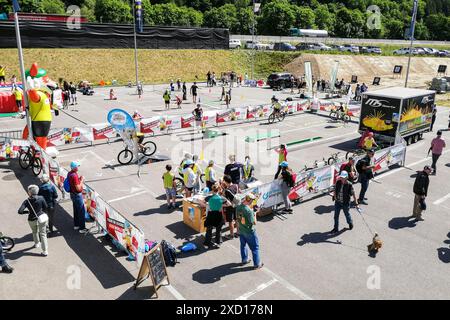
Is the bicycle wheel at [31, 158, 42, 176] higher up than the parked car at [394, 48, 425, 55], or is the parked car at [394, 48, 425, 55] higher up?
the parked car at [394, 48, 425, 55]

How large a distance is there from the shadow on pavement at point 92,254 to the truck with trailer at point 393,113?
15.1 metres

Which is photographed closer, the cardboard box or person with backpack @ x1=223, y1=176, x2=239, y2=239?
person with backpack @ x1=223, y1=176, x2=239, y2=239

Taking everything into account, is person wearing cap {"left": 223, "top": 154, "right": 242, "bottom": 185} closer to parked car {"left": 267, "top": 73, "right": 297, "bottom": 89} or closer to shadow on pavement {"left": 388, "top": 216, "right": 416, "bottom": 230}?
shadow on pavement {"left": 388, "top": 216, "right": 416, "bottom": 230}

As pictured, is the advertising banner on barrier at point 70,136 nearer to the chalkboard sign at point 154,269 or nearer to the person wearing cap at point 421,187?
the chalkboard sign at point 154,269

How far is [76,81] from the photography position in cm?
4197

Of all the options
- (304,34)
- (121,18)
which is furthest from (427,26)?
(121,18)

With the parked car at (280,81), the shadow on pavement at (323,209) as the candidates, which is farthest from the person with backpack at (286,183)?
the parked car at (280,81)

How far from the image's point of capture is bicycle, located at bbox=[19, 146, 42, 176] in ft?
50.1

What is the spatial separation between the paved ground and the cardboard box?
23 cm

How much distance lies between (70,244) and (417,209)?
10.2 m

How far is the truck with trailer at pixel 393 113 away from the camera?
63.8ft

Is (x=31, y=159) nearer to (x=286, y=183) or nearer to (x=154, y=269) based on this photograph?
(x=154, y=269)

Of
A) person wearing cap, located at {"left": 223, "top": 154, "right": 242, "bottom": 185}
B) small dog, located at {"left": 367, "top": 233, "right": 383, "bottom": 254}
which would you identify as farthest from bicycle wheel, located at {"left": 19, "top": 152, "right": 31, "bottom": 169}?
small dog, located at {"left": 367, "top": 233, "right": 383, "bottom": 254}
